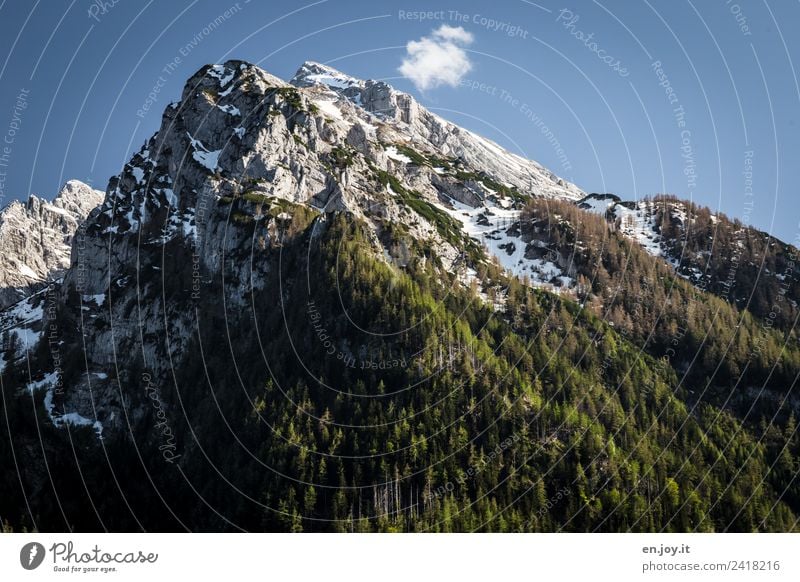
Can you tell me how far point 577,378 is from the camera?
11625 cm

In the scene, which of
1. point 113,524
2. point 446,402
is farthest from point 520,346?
point 113,524

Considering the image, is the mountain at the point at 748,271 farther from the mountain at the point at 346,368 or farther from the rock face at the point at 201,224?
the rock face at the point at 201,224

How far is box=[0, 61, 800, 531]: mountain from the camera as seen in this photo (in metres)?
94.1

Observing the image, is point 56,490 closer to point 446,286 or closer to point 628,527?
point 446,286

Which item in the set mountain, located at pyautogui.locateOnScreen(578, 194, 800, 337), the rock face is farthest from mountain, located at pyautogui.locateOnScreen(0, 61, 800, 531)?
mountain, located at pyautogui.locateOnScreen(578, 194, 800, 337)

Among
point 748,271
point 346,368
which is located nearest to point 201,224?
point 346,368

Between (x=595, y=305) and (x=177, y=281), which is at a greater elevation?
(x=177, y=281)

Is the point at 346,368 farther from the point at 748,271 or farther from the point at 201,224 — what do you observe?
the point at 748,271

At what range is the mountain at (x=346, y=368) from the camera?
94062 millimetres

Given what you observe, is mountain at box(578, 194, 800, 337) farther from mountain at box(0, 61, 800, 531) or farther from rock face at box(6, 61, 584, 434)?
rock face at box(6, 61, 584, 434)

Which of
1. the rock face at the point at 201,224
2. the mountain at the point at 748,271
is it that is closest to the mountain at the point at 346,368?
the rock face at the point at 201,224

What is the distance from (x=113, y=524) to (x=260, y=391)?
32739 mm

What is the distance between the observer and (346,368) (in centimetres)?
11488

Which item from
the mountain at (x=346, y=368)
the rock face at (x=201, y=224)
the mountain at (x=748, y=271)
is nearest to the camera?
the mountain at (x=346, y=368)
